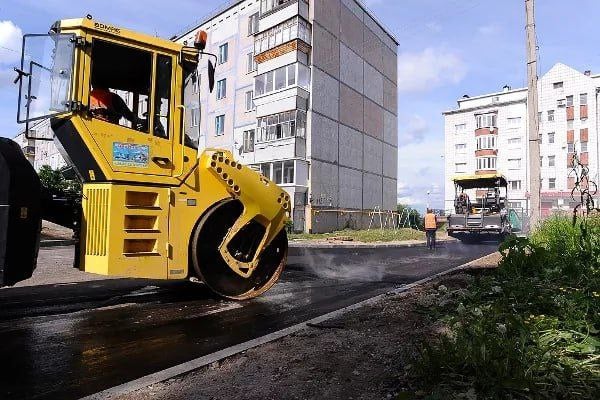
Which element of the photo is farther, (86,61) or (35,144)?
(35,144)

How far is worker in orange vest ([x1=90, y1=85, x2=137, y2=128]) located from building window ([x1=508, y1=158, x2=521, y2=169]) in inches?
2236

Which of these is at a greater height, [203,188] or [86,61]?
[86,61]

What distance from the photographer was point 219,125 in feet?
124

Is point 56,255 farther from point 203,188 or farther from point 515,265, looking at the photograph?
point 515,265

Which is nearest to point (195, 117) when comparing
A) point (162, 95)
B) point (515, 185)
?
point (162, 95)

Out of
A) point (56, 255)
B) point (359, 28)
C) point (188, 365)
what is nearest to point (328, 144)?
point (359, 28)

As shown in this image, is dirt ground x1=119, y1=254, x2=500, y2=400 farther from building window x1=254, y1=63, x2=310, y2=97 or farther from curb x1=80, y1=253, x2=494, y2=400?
building window x1=254, y1=63, x2=310, y2=97

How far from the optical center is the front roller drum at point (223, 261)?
20.9ft

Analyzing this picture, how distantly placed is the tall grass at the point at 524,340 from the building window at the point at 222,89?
34339 mm

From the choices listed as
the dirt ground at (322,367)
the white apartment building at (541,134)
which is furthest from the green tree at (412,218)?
the dirt ground at (322,367)

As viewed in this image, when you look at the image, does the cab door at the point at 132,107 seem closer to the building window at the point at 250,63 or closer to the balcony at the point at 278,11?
the balcony at the point at 278,11

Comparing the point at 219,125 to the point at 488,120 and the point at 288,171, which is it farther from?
the point at 488,120

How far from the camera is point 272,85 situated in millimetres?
32469

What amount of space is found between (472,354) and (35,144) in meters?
5.73
